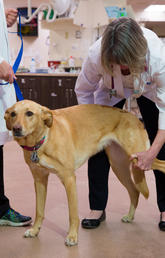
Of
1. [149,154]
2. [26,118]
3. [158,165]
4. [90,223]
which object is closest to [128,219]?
[90,223]

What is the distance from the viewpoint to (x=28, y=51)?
9438 millimetres

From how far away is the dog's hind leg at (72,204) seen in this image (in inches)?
62.9

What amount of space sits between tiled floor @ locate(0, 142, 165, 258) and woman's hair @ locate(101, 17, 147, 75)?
0.91m

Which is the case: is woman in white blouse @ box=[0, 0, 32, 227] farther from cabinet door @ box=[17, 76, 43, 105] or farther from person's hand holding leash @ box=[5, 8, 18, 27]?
cabinet door @ box=[17, 76, 43, 105]

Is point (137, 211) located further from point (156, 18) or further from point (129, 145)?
Result: point (156, 18)

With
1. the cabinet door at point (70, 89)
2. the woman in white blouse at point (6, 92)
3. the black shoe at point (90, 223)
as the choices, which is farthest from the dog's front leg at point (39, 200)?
the cabinet door at point (70, 89)

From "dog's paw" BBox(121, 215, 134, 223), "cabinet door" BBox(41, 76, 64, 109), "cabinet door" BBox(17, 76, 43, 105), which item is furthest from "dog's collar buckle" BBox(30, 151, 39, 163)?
"cabinet door" BBox(17, 76, 43, 105)

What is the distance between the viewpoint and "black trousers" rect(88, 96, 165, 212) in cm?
186

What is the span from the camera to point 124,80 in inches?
63.9

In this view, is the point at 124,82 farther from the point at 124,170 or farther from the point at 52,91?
the point at 52,91

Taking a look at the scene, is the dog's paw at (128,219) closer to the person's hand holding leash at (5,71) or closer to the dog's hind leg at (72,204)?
the dog's hind leg at (72,204)

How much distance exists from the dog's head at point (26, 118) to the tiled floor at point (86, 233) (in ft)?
2.10

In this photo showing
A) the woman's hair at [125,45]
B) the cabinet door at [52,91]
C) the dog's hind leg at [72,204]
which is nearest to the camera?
the woman's hair at [125,45]

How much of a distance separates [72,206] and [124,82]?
699mm
